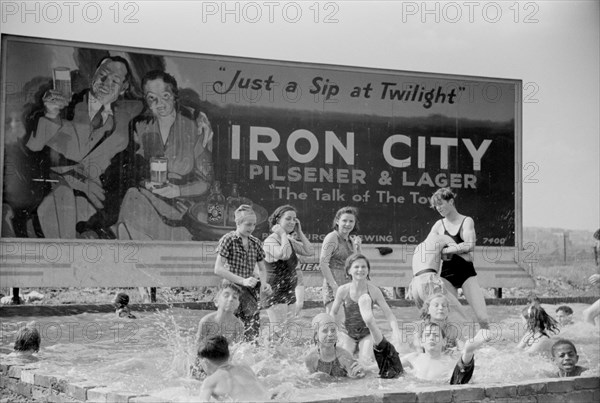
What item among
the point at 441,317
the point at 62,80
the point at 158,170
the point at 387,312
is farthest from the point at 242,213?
the point at 62,80

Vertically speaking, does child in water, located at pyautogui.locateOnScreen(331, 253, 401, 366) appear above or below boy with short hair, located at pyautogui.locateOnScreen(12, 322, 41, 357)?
above

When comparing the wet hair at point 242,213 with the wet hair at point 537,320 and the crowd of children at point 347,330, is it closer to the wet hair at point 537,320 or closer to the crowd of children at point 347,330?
the crowd of children at point 347,330

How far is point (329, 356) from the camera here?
19.7 ft

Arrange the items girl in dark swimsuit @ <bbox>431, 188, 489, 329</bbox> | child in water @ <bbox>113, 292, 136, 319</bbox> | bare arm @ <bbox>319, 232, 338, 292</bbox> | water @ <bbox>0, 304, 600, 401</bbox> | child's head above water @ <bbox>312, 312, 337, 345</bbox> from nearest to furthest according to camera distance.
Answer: water @ <bbox>0, 304, 600, 401</bbox>, child's head above water @ <bbox>312, 312, 337, 345</bbox>, bare arm @ <bbox>319, 232, 338, 292</bbox>, girl in dark swimsuit @ <bbox>431, 188, 489, 329</bbox>, child in water @ <bbox>113, 292, 136, 319</bbox>

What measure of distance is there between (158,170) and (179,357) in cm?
447

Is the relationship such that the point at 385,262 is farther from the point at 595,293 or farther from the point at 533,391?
the point at 533,391

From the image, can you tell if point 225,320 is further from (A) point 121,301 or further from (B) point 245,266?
(A) point 121,301

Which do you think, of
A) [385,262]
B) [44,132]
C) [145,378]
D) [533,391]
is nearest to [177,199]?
[44,132]

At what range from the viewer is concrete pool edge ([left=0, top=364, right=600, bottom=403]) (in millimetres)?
4941

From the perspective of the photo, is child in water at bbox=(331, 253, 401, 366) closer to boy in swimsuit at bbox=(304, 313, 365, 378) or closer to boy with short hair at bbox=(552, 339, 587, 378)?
boy in swimsuit at bbox=(304, 313, 365, 378)

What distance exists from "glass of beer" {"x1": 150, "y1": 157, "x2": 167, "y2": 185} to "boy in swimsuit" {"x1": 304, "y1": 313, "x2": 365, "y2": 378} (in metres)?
5.36

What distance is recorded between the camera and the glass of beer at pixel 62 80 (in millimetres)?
10609

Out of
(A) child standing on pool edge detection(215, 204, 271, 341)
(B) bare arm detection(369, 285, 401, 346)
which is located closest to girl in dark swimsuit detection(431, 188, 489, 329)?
(B) bare arm detection(369, 285, 401, 346)

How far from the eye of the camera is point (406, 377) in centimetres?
593
